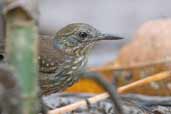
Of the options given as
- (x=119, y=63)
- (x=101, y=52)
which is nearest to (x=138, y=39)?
(x=119, y=63)

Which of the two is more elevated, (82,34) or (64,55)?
(82,34)

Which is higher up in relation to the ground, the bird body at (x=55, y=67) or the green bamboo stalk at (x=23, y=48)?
the green bamboo stalk at (x=23, y=48)

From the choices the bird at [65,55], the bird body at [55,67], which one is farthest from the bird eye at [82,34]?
the bird body at [55,67]

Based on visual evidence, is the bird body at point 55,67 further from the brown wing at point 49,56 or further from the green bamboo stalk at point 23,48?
the green bamboo stalk at point 23,48

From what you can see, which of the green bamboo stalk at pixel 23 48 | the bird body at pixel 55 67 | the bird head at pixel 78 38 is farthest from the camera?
the bird head at pixel 78 38

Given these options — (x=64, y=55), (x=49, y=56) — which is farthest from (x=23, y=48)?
(x=64, y=55)

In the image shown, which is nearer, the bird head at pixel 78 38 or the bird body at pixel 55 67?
the bird body at pixel 55 67

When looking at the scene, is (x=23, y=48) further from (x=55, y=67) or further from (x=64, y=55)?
(x=64, y=55)
